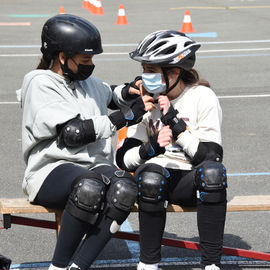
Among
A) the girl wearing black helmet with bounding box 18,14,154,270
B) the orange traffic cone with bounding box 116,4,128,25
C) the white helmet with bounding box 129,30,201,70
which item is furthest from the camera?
the orange traffic cone with bounding box 116,4,128,25

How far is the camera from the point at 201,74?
475 inches

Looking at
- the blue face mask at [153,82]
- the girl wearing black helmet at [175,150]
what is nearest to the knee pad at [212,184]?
the girl wearing black helmet at [175,150]

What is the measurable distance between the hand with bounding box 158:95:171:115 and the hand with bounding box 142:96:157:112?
0.07m

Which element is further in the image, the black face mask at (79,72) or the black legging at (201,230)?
the black face mask at (79,72)

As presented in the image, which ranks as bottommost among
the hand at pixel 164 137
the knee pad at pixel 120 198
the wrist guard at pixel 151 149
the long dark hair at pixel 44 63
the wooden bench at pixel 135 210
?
the wooden bench at pixel 135 210

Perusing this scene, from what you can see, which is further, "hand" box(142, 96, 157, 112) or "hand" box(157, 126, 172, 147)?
"hand" box(142, 96, 157, 112)

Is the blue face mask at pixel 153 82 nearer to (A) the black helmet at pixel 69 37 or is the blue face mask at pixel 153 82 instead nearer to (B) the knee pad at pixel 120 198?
(A) the black helmet at pixel 69 37

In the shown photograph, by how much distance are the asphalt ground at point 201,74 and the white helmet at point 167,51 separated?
4.72 feet

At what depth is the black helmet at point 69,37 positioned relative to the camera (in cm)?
457

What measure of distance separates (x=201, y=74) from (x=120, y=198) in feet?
26.4

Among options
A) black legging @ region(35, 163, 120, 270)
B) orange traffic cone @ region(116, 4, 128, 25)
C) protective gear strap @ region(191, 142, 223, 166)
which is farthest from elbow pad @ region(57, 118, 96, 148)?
orange traffic cone @ region(116, 4, 128, 25)

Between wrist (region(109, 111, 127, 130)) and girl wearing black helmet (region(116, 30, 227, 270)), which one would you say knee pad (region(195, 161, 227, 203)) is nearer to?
girl wearing black helmet (region(116, 30, 227, 270))

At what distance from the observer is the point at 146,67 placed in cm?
479

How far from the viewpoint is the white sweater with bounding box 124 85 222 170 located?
15.0 feet
